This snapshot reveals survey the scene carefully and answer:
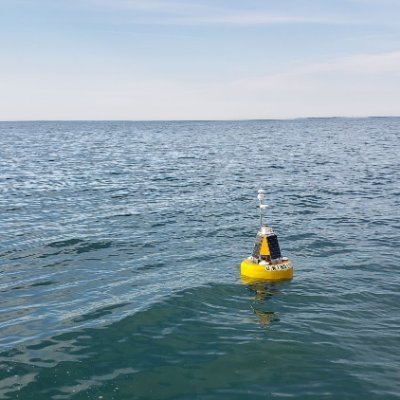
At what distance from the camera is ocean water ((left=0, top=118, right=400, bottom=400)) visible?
36.0ft

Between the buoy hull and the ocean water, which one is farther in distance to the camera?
the buoy hull

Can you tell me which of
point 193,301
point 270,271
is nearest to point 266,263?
point 270,271

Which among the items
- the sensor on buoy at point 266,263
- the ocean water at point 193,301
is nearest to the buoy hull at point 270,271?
the sensor on buoy at point 266,263

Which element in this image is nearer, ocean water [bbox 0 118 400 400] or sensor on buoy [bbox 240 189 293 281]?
ocean water [bbox 0 118 400 400]

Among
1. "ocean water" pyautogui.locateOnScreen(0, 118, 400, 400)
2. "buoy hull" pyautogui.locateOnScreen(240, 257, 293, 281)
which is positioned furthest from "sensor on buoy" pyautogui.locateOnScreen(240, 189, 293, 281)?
"ocean water" pyautogui.locateOnScreen(0, 118, 400, 400)

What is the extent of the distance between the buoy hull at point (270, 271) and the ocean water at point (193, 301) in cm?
34

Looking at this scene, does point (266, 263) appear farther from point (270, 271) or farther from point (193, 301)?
point (193, 301)

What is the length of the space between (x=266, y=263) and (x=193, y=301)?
3138mm

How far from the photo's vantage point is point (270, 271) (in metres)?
16.8

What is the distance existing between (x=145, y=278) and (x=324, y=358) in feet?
25.1

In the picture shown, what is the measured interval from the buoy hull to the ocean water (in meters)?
0.34

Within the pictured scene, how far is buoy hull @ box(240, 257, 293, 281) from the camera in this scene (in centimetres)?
1677

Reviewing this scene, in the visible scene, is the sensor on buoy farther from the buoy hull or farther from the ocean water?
the ocean water

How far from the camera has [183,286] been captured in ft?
54.3
